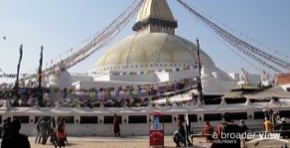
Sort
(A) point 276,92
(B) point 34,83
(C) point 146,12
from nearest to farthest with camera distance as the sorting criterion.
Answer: (A) point 276,92 → (B) point 34,83 → (C) point 146,12

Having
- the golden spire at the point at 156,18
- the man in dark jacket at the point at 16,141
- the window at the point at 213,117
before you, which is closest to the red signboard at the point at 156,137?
the window at the point at 213,117

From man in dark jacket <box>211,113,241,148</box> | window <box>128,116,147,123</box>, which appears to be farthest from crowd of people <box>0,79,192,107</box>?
man in dark jacket <box>211,113,241,148</box>

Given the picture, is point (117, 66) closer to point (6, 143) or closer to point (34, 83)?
point (34, 83)

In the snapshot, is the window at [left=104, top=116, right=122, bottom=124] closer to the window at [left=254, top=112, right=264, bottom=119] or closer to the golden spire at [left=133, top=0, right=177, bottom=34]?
the window at [left=254, top=112, right=264, bottom=119]

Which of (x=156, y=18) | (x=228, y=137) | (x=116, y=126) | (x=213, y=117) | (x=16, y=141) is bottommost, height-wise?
(x=116, y=126)

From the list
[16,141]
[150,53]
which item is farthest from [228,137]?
[150,53]

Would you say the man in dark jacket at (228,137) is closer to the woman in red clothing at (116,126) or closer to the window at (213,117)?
the woman in red clothing at (116,126)

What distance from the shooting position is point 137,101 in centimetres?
3272

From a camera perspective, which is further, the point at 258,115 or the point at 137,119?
the point at 137,119

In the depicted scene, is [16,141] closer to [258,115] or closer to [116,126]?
[116,126]

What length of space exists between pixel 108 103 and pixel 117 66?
20326mm

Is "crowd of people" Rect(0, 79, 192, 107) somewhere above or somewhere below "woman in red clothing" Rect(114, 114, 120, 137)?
above

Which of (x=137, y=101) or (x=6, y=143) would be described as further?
(x=137, y=101)

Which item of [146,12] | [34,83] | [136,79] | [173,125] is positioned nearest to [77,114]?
[173,125]
